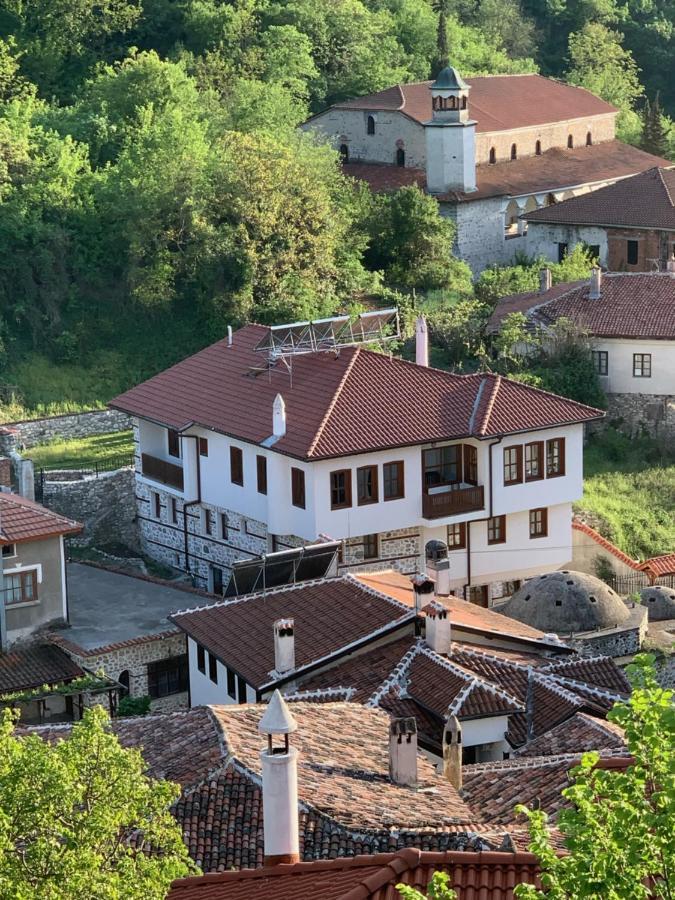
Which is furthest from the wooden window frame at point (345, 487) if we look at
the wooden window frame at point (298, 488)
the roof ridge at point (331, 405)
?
the roof ridge at point (331, 405)

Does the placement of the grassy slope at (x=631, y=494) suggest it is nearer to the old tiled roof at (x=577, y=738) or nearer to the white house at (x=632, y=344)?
the white house at (x=632, y=344)

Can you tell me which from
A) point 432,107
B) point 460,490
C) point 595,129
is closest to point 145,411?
point 460,490

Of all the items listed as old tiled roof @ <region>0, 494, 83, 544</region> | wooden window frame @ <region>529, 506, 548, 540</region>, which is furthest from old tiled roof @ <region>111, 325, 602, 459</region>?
old tiled roof @ <region>0, 494, 83, 544</region>

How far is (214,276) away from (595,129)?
25.6 meters

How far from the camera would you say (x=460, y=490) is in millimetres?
35781

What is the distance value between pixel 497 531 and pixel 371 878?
73.3ft

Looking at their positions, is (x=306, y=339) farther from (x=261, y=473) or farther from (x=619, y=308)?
(x=619, y=308)

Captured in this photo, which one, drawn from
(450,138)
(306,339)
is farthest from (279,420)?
(450,138)

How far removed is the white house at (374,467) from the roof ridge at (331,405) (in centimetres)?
3

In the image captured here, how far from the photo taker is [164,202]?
170ft

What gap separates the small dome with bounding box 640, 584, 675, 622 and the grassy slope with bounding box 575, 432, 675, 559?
4.15m

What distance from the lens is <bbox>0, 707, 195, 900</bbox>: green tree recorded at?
13.2m

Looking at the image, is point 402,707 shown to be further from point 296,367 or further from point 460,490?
point 296,367

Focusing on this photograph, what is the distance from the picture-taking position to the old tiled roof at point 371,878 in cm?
1454
